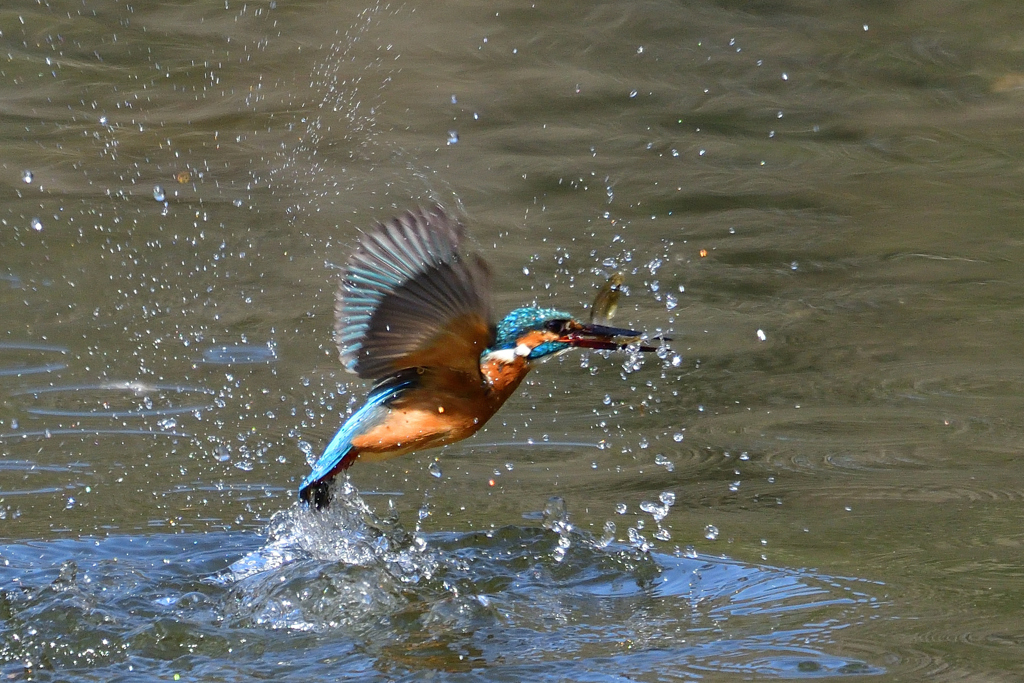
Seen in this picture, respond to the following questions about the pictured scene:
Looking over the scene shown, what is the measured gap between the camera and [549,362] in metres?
5.22

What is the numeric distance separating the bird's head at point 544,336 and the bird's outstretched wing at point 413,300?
57 mm

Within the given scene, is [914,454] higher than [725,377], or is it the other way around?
[725,377]

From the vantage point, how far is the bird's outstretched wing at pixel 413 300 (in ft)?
10.2

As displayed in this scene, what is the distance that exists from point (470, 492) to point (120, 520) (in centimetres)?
105

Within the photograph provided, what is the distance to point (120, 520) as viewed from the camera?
3.91 m

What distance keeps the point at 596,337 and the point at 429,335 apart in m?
0.41

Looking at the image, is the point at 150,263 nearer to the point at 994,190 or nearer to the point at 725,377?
the point at 725,377

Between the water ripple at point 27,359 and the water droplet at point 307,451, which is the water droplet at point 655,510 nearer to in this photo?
the water droplet at point 307,451

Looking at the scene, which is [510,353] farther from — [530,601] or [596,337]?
[530,601]

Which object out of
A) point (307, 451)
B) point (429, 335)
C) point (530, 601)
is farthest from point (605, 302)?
point (307, 451)

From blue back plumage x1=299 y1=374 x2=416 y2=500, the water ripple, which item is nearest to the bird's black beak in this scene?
blue back plumage x1=299 y1=374 x2=416 y2=500

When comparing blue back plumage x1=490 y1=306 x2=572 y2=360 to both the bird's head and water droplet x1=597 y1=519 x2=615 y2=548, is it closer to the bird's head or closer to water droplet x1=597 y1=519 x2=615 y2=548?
the bird's head

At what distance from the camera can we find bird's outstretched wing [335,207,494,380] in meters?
3.10

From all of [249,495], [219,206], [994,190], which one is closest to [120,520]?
[249,495]
